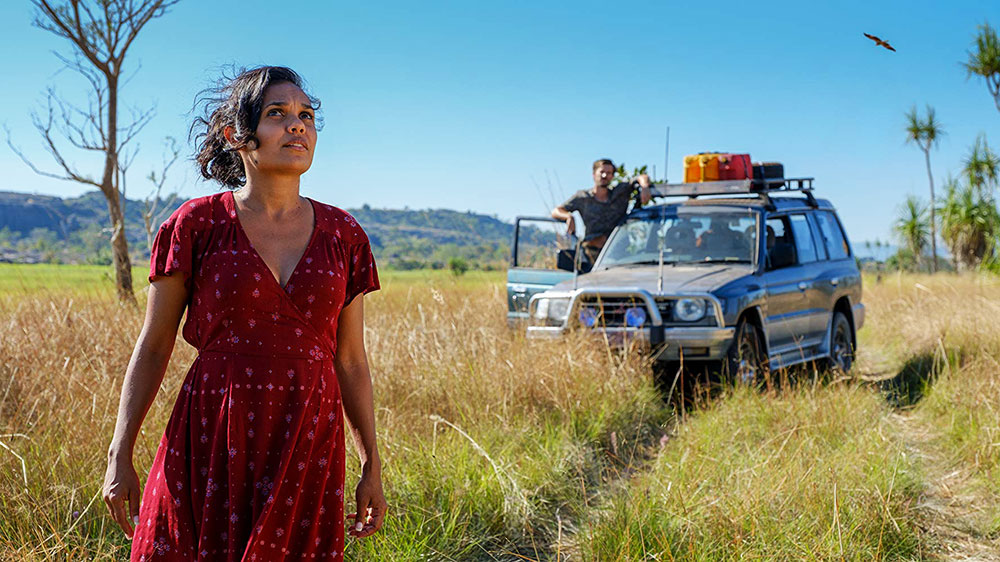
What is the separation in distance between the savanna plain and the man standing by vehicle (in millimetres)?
1550

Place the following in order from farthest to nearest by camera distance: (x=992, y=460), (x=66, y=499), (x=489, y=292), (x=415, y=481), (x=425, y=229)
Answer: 1. (x=425, y=229)
2. (x=489, y=292)
3. (x=992, y=460)
4. (x=415, y=481)
5. (x=66, y=499)

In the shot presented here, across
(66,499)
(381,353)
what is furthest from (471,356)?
(66,499)

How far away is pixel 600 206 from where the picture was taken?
30.5 feet

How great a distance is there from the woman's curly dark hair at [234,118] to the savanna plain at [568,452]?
59.9 inches

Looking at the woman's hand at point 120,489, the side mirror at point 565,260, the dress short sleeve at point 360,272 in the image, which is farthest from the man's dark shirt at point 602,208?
the woman's hand at point 120,489

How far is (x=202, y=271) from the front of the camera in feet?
7.50

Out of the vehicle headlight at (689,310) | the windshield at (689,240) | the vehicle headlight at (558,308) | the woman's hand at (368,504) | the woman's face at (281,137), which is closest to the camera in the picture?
the woman's face at (281,137)

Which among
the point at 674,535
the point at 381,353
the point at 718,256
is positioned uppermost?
the point at 718,256

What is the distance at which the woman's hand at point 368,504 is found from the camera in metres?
2.55

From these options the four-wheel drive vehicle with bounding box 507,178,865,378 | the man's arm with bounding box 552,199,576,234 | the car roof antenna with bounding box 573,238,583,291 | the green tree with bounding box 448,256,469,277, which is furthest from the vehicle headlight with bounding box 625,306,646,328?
the green tree with bounding box 448,256,469,277

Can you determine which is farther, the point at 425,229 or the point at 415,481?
the point at 425,229

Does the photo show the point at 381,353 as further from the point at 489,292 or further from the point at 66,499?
the point at 489,292

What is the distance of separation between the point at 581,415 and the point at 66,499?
3371 mm

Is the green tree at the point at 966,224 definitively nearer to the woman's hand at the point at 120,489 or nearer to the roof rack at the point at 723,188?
the roof rack at the point at 723,188
